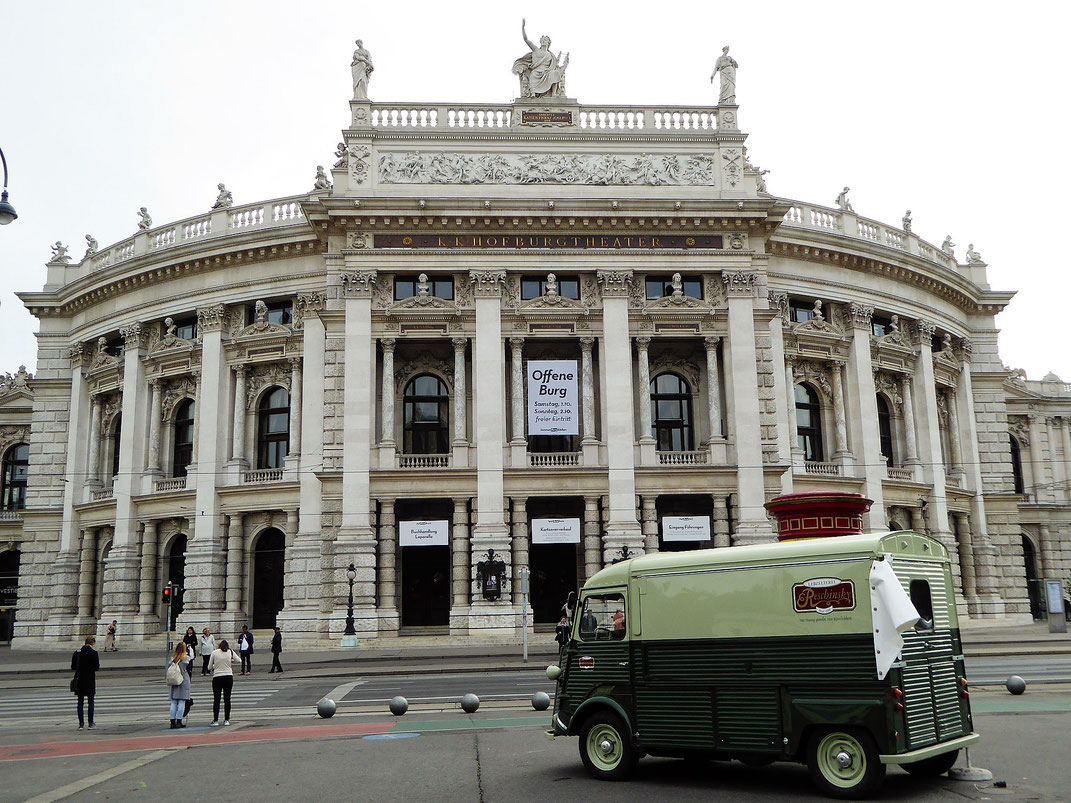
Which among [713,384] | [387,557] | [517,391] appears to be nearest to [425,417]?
[517,391]

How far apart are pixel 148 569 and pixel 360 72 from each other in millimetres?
24287

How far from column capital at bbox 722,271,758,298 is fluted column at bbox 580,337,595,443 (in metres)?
6.27

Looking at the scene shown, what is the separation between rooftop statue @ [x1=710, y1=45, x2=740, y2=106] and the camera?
43.9m

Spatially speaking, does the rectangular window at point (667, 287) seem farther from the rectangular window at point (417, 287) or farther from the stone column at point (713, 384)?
the rectangular window at point (417, 287)

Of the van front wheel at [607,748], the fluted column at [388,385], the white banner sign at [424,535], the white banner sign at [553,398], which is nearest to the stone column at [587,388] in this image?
the white banner sign at [553,398]

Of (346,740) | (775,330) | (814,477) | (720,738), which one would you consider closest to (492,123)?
(775,330)

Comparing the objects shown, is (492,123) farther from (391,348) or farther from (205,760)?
(205,760)

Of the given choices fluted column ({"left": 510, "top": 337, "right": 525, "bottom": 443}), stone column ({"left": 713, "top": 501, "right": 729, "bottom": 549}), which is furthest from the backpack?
stone column ({"left": 713, "top": 501, "right": 729, "bottom": 549})

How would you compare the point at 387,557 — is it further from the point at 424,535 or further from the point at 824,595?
the point at 824,595

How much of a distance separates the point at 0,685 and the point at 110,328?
75.4ft

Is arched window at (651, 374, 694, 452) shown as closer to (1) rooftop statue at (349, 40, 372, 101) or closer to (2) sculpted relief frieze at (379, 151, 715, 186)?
(2) sculpted relief frieze at (379, 151, 715, 186)

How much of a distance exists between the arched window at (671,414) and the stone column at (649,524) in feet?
11.4

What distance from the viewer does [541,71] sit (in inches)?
1720

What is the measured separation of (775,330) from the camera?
43.4 metres
